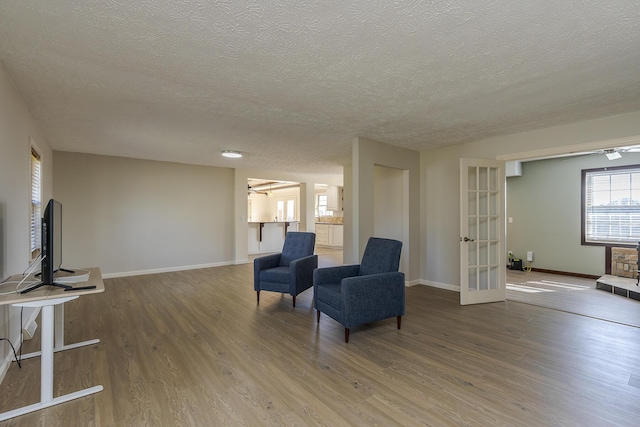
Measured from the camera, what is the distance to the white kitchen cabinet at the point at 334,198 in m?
10.5

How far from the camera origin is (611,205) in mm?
5668

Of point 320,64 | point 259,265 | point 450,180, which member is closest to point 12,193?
point 259,265

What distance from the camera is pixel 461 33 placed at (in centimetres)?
181

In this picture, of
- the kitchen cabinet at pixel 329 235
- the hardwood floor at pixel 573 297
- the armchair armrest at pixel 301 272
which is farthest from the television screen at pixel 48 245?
the kitchen cabinet at pixel 329 235

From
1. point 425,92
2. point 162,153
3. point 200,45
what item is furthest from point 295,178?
point 200,45

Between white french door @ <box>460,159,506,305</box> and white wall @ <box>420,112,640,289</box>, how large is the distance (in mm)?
312

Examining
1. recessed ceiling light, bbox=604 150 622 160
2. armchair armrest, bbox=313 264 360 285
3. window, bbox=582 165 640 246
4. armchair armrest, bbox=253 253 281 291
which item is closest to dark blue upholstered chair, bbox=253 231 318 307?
armchair armrest, bbox=253 253 281 291

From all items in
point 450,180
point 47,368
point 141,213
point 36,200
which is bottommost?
point 47,368

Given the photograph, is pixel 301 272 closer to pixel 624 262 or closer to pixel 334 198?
pixel 624 262

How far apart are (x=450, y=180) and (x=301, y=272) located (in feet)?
9.33

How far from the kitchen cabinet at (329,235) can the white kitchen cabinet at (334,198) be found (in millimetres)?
696

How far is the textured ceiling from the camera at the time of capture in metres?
1.63

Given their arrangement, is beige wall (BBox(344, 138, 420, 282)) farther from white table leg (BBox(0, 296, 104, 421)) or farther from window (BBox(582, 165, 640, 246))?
→ window (BBox(582, 165, 640, 246))

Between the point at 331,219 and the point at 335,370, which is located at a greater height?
the point at 331,219
